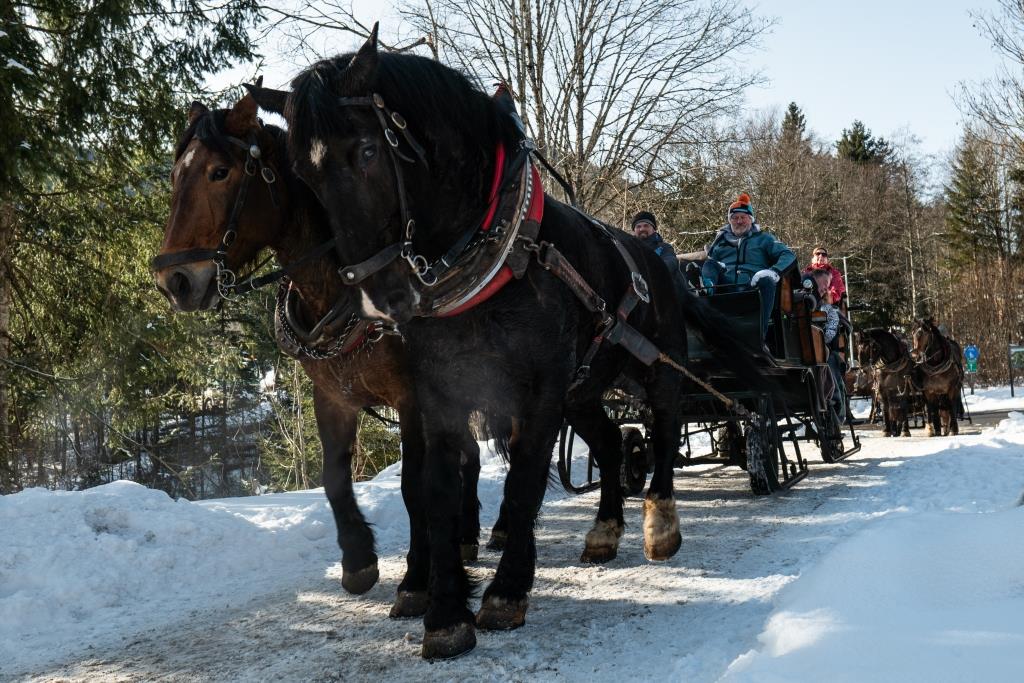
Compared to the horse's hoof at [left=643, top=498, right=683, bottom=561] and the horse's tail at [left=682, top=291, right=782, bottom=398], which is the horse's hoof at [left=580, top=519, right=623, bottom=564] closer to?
the horse's hoof at [left=643, top=498, right=683, bottom=561]

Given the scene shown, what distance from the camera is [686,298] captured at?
6320mm

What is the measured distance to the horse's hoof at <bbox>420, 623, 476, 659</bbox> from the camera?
131 inches

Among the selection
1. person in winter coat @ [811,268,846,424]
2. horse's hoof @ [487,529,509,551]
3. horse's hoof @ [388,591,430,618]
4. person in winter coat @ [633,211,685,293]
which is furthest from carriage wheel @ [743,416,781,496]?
horse's hoof @ [388,591,430,618]

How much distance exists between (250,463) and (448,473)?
25962 millimetres

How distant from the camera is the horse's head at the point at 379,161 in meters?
3.16

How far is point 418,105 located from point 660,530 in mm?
2701

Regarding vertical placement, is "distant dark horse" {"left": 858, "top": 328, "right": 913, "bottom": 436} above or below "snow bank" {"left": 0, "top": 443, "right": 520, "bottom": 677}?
above

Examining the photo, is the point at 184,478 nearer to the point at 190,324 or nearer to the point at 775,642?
the point at 190,324

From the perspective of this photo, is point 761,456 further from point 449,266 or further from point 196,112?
point 196,112

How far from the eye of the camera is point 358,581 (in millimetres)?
4496

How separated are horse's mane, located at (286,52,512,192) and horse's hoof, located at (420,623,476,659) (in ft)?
5.96

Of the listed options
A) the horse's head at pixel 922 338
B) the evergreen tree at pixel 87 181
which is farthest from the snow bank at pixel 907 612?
the horse's head at pixel 922 338

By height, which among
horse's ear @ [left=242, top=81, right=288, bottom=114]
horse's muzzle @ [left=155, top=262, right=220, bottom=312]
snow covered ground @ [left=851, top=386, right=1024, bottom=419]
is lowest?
snow covered ground @ [left=851, top=386, right=1024, bottom=419]

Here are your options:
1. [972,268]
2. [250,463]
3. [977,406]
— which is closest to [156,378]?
[250,463]
